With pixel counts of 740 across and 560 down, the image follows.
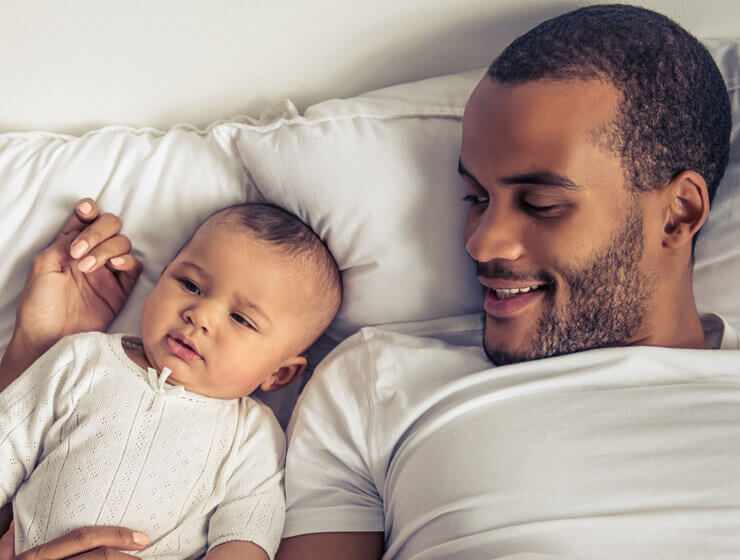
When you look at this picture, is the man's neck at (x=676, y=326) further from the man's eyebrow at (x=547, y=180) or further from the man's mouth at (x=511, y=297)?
the man's eyebrow at (x=547, y=180)

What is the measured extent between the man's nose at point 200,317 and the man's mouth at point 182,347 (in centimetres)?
4

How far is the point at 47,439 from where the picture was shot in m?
1.15

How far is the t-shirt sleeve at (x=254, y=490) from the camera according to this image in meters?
1.14

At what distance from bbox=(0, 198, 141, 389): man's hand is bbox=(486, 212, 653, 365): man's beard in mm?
803

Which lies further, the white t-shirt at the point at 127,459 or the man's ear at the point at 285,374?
the man's ear at the point at 285,374

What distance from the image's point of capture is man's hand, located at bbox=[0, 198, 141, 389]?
1.28 m

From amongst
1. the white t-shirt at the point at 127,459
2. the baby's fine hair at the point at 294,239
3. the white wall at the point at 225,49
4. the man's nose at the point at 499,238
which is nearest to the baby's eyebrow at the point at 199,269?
the baby's fine hair at the point at 294,239

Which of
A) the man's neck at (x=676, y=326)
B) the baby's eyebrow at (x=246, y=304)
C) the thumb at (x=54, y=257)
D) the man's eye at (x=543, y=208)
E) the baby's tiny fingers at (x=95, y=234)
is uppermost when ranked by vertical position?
the man's eye at (x=543, y=208)

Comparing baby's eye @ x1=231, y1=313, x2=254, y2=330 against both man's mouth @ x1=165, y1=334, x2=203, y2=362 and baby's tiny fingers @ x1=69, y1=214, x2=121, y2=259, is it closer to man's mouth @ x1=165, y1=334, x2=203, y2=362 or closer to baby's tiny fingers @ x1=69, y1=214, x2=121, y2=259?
man's mouth @ x1=165, y1=334, x2=203, y2=362

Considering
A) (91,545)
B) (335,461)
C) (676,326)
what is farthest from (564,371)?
(91,545)

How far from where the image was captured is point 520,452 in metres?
1.01

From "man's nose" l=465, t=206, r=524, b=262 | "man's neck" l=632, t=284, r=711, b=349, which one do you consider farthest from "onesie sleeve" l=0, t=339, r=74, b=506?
"man's neck" l=632, t=284, r=711, b=349

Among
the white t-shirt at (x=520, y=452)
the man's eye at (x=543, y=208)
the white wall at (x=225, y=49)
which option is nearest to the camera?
the white t-shirt at (x=520, y=452)

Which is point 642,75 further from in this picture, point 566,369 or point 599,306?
point 566,369
